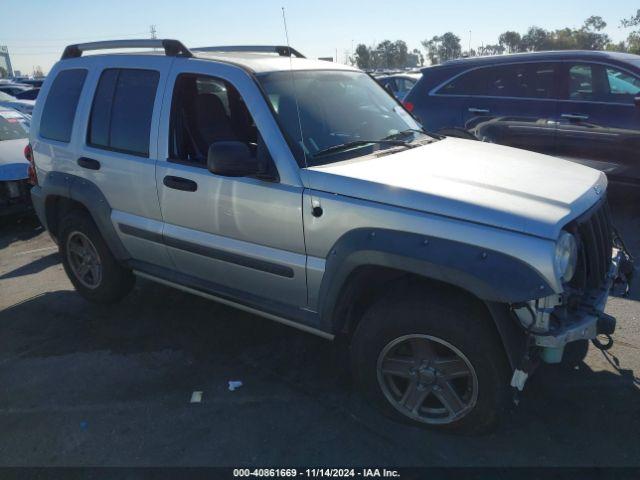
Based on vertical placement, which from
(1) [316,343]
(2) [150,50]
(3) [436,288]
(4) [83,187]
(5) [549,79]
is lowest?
(1) [316,343]

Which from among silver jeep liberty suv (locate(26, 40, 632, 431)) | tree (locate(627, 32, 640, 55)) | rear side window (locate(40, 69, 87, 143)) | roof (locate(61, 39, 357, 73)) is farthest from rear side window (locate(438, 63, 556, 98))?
tree (locate(627, 32, 640, 55))

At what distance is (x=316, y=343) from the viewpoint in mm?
3846

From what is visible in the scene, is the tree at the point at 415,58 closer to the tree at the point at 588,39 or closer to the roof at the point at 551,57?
the tree at the point at 588,39

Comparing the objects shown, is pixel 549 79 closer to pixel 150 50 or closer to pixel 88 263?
pixel 150 50

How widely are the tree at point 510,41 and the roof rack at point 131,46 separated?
89.0m

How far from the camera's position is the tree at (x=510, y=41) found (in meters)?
83.8

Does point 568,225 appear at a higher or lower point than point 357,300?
higher

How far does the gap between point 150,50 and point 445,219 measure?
9.33ft

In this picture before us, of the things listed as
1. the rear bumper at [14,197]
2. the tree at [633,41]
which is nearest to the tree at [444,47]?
the tree at [633,41]

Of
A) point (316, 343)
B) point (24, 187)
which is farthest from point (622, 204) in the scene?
point (24, 187)

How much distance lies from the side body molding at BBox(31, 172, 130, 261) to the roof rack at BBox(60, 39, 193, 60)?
103cm

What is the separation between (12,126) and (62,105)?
16.0 ft

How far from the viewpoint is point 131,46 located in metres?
3.99

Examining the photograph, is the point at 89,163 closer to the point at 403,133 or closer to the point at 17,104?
the point at 403,133
